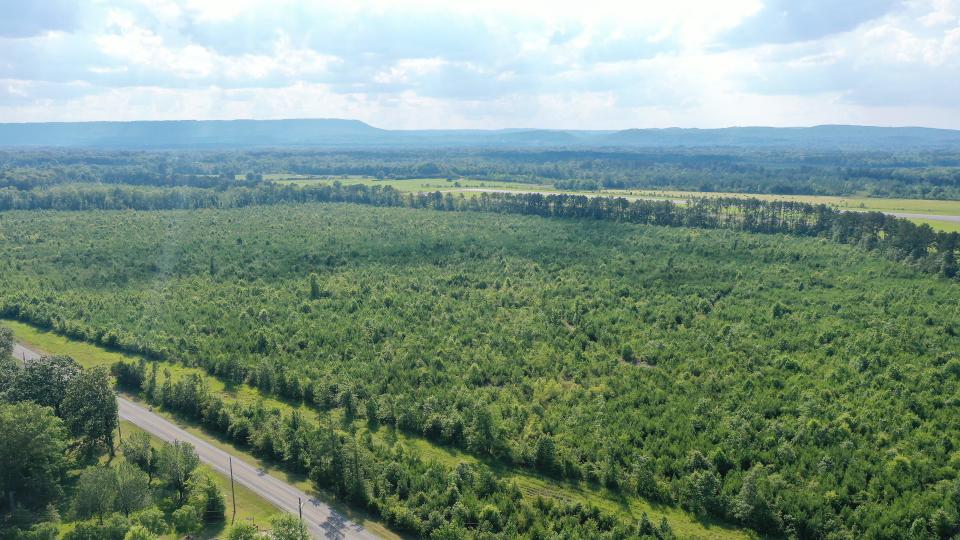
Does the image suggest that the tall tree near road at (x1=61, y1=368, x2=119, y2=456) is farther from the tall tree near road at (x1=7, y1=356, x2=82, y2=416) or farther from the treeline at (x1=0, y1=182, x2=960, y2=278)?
the treeline at (x1=0, y1=182, x2=960, y2=278)

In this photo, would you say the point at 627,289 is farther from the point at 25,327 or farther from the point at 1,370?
the point at 25,327

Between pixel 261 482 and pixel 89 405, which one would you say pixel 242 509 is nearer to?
pixel 261 482

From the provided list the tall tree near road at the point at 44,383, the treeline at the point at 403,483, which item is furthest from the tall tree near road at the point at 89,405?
the treeline at the point at 403,483

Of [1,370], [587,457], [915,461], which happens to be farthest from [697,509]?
[1,370]

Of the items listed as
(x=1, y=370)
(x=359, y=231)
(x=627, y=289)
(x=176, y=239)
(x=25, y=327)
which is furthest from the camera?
(x=359, y=231)

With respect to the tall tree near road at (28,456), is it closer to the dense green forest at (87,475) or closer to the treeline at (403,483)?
the dense green forest at (87,475)

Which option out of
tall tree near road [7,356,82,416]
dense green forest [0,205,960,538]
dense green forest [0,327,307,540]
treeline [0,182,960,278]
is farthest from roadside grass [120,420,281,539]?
treeline [0,182,960,278]

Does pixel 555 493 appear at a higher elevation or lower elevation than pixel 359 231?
lower
